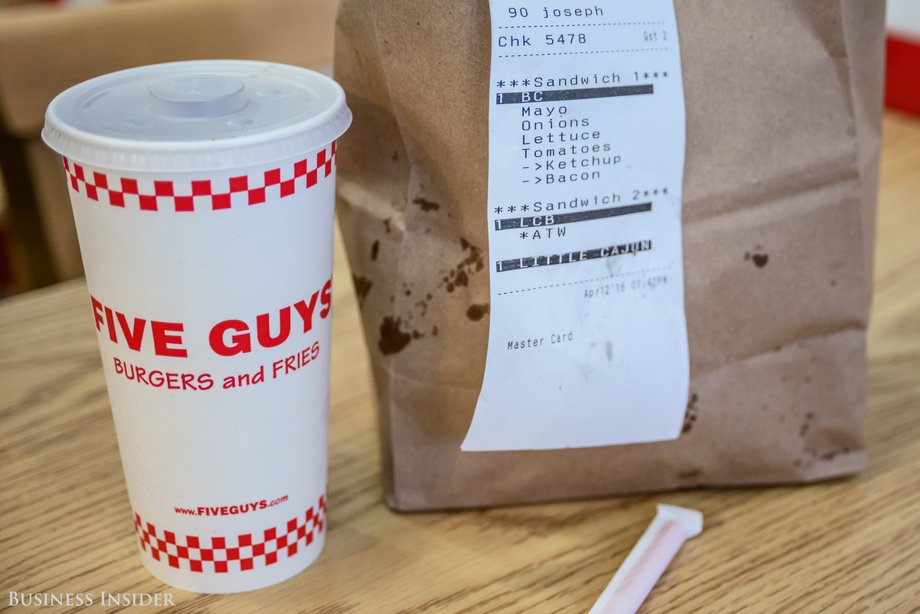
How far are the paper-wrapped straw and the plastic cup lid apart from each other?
0.29 m

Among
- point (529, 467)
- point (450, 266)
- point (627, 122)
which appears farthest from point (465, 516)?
point (627, 122)

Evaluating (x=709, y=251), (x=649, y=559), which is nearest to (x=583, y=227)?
(x=709, y=251)

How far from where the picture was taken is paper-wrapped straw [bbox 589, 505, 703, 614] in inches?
20.2

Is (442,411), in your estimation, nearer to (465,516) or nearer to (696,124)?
(465,516)

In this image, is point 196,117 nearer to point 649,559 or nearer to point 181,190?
point 181,190

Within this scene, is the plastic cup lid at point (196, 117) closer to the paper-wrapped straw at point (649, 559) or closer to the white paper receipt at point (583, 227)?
the white paper receipt at point (583, 227)

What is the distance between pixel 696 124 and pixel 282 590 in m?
0.37

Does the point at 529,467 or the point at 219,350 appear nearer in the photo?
→ the point at 219,350

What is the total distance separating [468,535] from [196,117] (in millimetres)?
292

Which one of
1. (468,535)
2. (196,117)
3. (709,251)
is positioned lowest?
(468,535)

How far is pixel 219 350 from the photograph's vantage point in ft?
1.59

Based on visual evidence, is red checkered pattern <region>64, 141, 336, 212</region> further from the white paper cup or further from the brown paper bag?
the brown paper bag

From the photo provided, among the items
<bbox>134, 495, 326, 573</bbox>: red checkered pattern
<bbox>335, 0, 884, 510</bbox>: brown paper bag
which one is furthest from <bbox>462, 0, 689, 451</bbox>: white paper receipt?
<bbox>134, 495, 326, 573</bbox>: red checkered pattern

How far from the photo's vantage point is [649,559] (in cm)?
54
